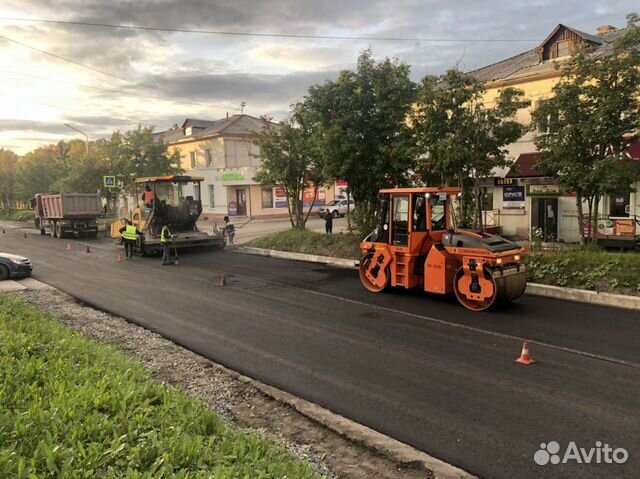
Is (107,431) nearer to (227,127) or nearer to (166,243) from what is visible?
(166,243)

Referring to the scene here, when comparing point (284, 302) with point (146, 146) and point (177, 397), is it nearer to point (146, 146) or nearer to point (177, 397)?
point (177, 397)

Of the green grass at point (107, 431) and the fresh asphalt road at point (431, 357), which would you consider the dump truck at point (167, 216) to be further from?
the green grass at point (107, 431)

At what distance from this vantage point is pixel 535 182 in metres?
20.8

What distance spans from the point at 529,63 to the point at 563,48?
2.01 meters

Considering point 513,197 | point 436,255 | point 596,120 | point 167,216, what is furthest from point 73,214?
point 596,120

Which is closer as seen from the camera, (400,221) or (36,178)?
(400,221)

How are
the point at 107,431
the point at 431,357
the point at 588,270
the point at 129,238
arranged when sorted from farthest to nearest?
1. the point at 129,238
2. the point at 588,270
3. the point at 431,357
4. the point at 107,431

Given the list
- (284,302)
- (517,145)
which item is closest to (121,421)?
(284,302)

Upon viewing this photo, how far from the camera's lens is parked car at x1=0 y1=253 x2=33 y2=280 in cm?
1538

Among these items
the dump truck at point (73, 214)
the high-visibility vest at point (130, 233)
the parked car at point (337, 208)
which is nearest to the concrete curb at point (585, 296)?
the high-visibility vest at point (130, 233)

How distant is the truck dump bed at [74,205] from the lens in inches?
1174

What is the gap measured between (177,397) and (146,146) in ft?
115

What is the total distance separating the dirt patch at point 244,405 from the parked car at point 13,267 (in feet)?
22.7

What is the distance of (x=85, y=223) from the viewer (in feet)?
101
